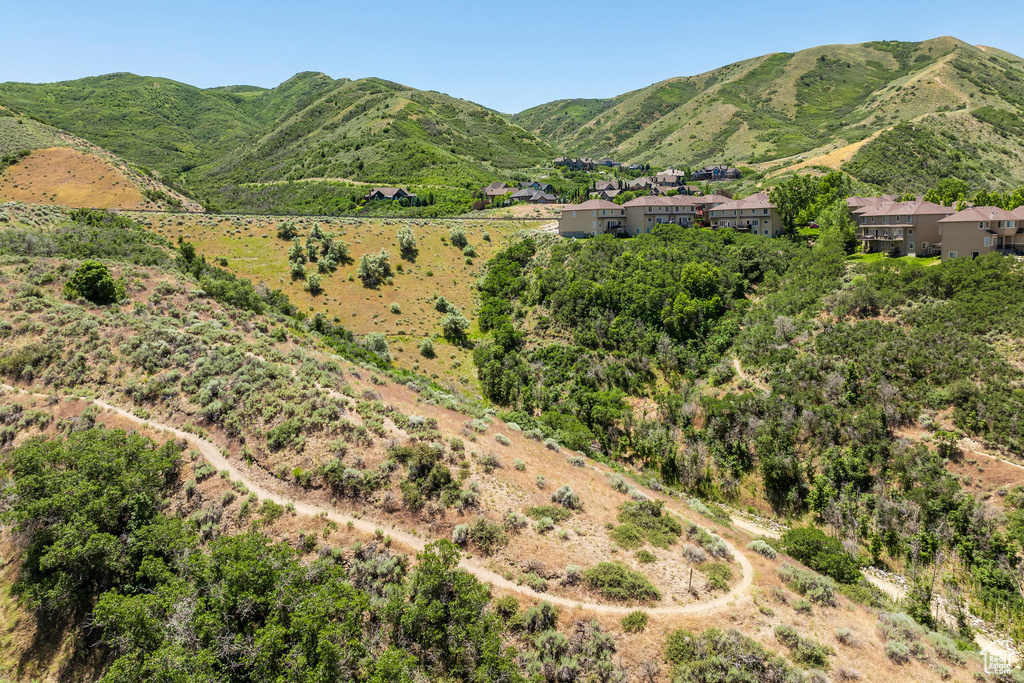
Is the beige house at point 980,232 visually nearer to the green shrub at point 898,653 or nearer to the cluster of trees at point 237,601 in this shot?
the green shrub at point 898,653

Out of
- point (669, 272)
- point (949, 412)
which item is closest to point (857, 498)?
point (949, 412)

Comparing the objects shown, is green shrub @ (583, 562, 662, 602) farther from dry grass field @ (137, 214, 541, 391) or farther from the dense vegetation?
dry grass field @ (137, 214, 541, 391)

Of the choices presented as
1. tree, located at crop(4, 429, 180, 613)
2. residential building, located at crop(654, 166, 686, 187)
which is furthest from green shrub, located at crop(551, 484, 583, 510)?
residential building, located at crop(654, 166, 686, 187)

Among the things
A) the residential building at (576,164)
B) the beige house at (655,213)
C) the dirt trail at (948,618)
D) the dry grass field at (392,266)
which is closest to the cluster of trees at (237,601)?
the dirt trail at (948,618)

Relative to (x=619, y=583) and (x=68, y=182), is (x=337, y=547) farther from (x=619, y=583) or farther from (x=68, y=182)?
(x=68, y=182)

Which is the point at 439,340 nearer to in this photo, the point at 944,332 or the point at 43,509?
the point at 43,509

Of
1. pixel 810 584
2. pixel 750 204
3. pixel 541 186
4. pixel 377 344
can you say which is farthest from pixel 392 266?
pixel 541 186
